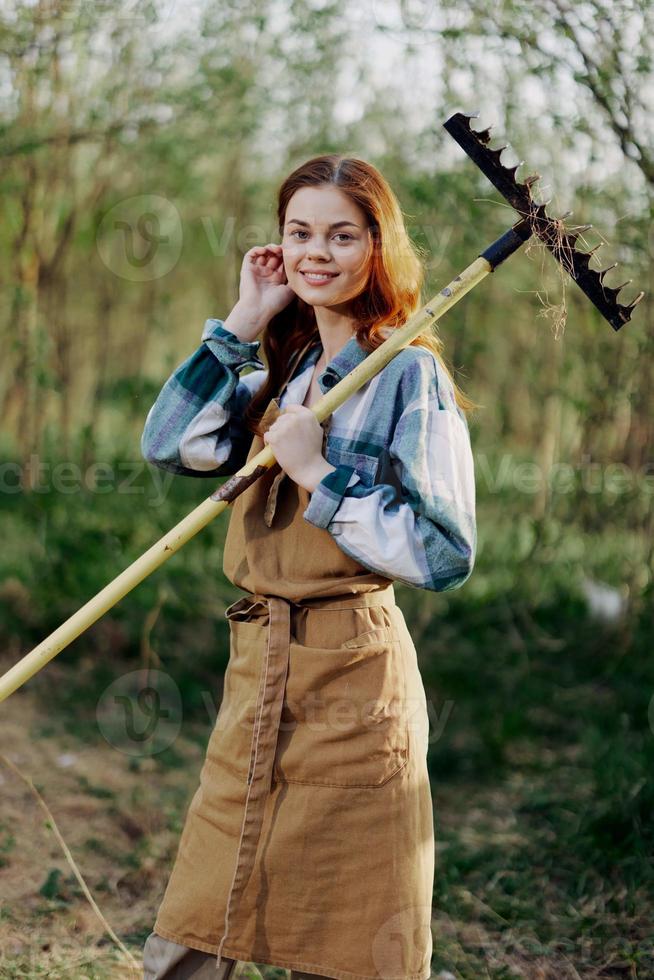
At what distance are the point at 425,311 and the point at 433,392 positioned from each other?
16cm

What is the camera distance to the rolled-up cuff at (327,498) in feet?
6.68

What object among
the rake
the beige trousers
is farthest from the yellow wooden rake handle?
the beige trousers

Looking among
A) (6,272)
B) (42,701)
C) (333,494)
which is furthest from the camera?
(6,272)

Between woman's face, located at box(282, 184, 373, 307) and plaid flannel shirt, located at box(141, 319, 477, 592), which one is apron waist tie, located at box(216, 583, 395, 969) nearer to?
plaid flannel shirt, located at box(141, 319, 477, 592)

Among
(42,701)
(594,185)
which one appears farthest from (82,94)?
(42,701)

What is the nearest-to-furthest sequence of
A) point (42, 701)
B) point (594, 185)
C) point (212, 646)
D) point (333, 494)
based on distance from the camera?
point (333, 494)
point (594, 185)
point (42, 701)
point (212, 646)

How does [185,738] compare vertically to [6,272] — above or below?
below

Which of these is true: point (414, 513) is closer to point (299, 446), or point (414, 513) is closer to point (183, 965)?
point (299, 446)

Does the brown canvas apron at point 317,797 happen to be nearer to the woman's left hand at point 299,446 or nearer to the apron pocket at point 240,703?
the apron pocket at point 240,703

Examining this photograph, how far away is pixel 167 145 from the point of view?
217 inches

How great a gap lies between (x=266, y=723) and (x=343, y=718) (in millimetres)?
153

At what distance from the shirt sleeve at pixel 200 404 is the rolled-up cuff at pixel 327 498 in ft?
1.21

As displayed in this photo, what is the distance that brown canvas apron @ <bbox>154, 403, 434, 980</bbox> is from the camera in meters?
2.12

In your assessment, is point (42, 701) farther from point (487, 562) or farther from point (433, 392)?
point (433, 392)
